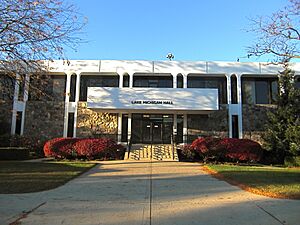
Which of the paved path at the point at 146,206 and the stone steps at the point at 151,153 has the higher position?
the stone steps at the point at 151,153

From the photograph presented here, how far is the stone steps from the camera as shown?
2089 cm

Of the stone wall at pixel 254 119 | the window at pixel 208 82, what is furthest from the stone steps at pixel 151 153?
the stone wall at pixel 254 119

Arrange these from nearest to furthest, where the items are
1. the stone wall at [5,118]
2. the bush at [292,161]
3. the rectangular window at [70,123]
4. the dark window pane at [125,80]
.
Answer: the bush at [292,161]
the stone wall at [5,118]
the rectangular window at [70,123]
the dark window pane at [125,80]

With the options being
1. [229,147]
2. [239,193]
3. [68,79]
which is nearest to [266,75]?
[229,147]

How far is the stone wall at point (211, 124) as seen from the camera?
87.4ft

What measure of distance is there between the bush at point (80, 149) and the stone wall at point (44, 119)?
677 centimetres

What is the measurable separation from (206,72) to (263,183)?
1775cm

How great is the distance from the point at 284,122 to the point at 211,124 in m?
7.08

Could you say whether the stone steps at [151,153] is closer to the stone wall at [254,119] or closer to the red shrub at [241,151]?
the red shrub at [241,151]

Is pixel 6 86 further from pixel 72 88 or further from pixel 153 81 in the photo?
pixel 153 81


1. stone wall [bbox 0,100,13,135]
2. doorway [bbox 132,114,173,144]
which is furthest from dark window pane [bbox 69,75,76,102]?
doorway [bbox 132,114,173,144]

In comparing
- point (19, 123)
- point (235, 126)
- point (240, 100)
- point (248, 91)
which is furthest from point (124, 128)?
point (248, 91)

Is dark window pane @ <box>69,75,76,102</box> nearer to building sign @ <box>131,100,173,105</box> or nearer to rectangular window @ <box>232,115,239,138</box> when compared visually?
building sign @ <box>131,100,173,105</box>

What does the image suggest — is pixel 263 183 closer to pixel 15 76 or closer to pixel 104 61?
pixel 15 76
